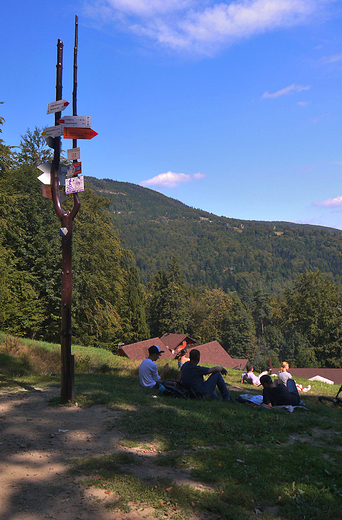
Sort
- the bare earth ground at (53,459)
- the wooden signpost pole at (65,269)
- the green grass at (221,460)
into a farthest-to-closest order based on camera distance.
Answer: the wooden signpost pole at (65,269) → the green grass at (221,460) → the bare earth ground at (53,459)

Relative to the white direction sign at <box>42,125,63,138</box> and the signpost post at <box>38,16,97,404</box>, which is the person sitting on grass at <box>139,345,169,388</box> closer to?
the signpost post at <box>38,16,97,404</box>

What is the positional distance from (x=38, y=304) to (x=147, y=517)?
23727mm

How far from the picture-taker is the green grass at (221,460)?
12.5 ft

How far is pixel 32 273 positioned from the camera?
25516 mm

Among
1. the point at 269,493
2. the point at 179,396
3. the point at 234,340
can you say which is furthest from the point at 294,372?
the point at 269,493

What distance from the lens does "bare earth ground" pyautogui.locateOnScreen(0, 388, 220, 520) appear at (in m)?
3.52

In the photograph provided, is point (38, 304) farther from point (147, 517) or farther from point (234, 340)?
point (234, 340)

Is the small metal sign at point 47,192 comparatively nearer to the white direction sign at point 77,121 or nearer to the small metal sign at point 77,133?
the small metal sign at point 77,133

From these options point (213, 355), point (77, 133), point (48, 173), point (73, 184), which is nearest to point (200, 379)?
point (73, 184)

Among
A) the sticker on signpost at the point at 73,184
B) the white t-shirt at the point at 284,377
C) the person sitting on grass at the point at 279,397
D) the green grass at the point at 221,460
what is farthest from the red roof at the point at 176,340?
the sticker on signpost at the point at 73,184

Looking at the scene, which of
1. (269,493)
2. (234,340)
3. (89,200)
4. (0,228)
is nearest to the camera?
(269,493)

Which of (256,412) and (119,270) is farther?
(119,270)

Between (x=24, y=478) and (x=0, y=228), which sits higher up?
(x=0, y=228)

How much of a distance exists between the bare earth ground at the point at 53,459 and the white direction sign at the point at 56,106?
530cm
